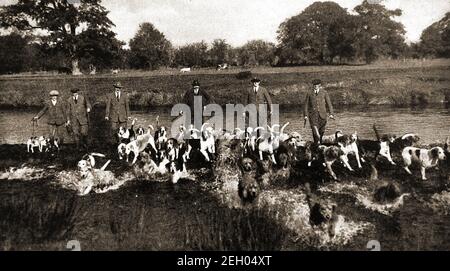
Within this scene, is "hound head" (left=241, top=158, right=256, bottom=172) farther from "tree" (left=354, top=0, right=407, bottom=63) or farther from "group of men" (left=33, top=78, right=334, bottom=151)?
"tree" (left=354, top=0, right=407, bottom=63)

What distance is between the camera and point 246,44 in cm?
1582

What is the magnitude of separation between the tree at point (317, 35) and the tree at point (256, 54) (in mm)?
734

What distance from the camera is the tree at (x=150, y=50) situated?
52.3 ft

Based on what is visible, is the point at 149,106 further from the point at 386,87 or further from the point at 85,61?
the point at 386,87

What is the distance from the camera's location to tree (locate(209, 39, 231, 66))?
1698cm

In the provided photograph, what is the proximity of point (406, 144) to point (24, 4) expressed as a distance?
37.3 feet

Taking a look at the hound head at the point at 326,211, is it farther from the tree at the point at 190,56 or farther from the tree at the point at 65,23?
the tree at the point at 190,56

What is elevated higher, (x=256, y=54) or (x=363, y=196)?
(x=256, y=54)

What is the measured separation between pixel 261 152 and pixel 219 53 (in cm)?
862

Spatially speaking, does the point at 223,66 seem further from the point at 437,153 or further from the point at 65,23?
the point at 437,153

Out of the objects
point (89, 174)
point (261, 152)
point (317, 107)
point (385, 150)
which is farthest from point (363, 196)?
point (89, 174)

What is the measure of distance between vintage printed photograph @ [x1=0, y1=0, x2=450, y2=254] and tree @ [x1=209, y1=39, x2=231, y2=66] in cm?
11

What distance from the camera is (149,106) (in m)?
18.4

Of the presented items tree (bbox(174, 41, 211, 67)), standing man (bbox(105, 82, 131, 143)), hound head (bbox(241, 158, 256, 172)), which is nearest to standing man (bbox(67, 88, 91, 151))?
standing man (bbox(105, 82, 131, 143))
